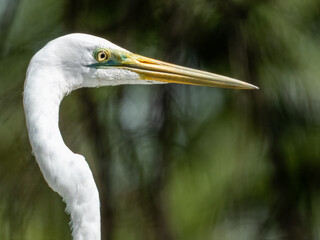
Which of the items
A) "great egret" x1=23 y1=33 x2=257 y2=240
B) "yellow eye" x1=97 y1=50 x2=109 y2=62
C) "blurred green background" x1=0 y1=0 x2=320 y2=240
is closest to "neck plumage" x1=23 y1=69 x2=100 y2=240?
"great egret" x1=23 y1=33 x2=257 y2=240

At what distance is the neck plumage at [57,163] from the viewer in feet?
5.08

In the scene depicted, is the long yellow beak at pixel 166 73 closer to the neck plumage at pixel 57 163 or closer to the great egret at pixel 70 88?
the great egret at pixel 70 88

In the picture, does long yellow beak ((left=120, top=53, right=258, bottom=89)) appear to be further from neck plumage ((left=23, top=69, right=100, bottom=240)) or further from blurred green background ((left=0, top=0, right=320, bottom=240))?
blurred green background ((left=0, top=0, right=320, bottom=240))

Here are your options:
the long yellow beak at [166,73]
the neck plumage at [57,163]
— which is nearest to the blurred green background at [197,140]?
the long yellow beak at [166,73]

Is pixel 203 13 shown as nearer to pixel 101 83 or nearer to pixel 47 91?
pixel 101 83

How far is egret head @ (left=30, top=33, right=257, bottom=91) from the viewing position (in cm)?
166

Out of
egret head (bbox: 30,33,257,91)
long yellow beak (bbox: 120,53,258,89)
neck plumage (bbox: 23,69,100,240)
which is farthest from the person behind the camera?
long yellow beak (bbox: 120,53,258,89)

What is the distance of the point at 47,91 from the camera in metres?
1.60

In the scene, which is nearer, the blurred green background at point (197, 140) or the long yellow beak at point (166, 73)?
the long yellow beak at point (166, 73)

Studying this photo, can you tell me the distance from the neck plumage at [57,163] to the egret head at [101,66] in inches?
3.3

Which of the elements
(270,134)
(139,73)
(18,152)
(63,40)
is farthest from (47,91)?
(270,134)

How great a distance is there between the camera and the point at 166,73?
5.96 ft

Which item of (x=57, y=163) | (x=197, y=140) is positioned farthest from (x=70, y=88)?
(x=197, y=140)

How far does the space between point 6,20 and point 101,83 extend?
5.18 feet
